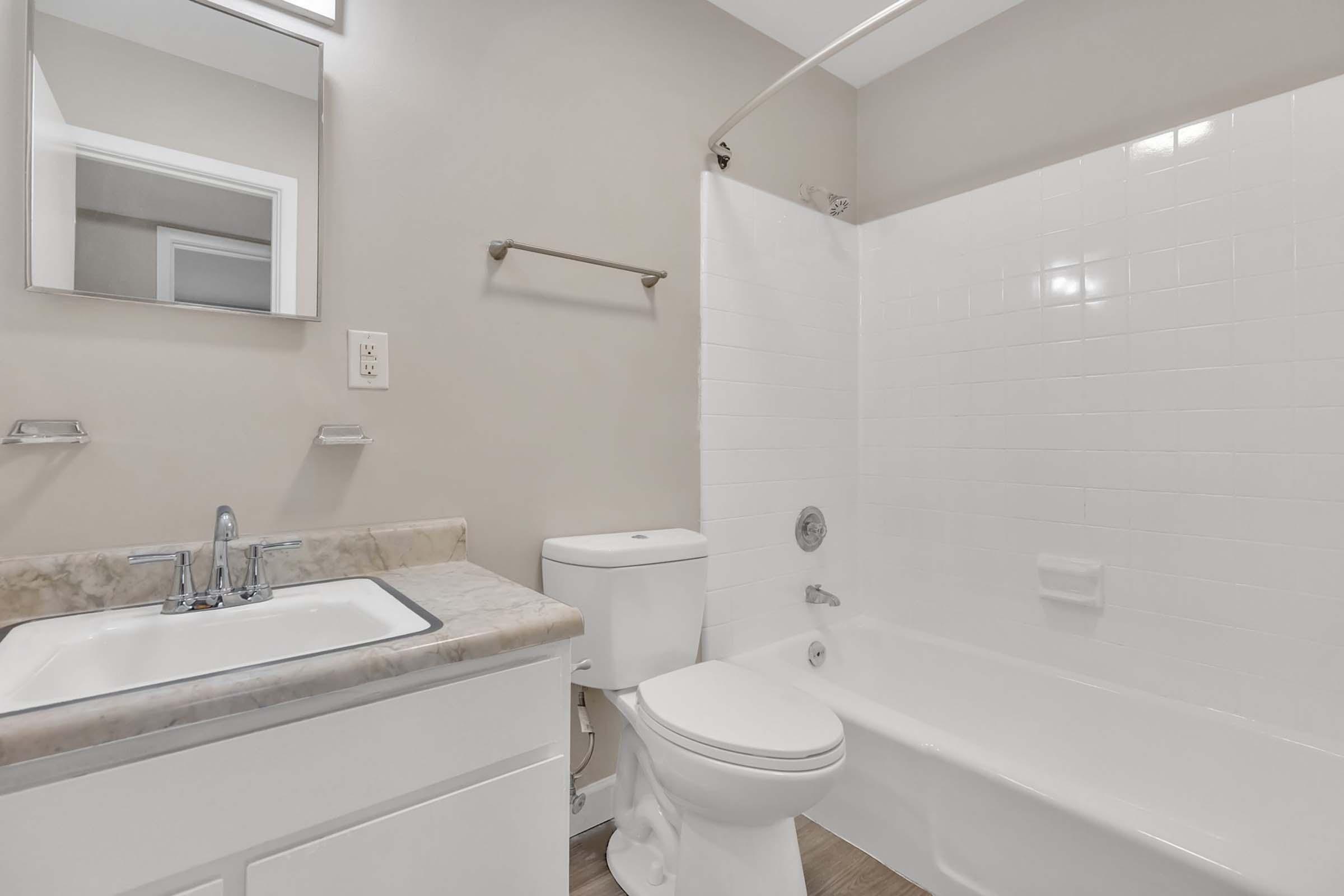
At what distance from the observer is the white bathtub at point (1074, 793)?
3.77 feet

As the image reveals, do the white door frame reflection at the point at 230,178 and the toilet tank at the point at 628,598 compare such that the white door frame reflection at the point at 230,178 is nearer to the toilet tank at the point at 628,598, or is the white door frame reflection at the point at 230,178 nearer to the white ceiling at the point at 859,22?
the toilet tank at the point at 628,598

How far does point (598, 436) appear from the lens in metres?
1.77

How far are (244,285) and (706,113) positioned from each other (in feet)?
4.77

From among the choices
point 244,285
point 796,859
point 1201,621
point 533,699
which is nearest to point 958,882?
point 796,859

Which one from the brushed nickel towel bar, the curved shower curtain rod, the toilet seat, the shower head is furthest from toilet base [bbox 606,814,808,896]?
the shower head

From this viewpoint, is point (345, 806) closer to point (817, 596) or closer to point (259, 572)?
point (259, 572)

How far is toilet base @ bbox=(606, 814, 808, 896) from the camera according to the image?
1.29m

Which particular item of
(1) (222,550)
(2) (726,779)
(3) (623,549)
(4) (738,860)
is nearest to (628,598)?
(3) (623,549)

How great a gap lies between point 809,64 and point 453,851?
1.92 m

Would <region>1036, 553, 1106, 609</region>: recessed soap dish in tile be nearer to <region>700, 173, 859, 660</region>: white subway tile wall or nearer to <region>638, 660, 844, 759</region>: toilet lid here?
<region>700, 173, 859, 660</region>: white subway tile wall

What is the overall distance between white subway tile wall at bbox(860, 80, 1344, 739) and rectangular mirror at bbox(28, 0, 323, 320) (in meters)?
1.17

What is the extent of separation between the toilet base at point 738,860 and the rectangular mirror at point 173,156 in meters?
1.37

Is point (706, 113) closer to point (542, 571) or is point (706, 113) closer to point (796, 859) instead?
point (542, 571)

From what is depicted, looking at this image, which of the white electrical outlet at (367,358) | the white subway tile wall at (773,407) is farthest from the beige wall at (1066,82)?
the white electrical outlet at (367,358)
